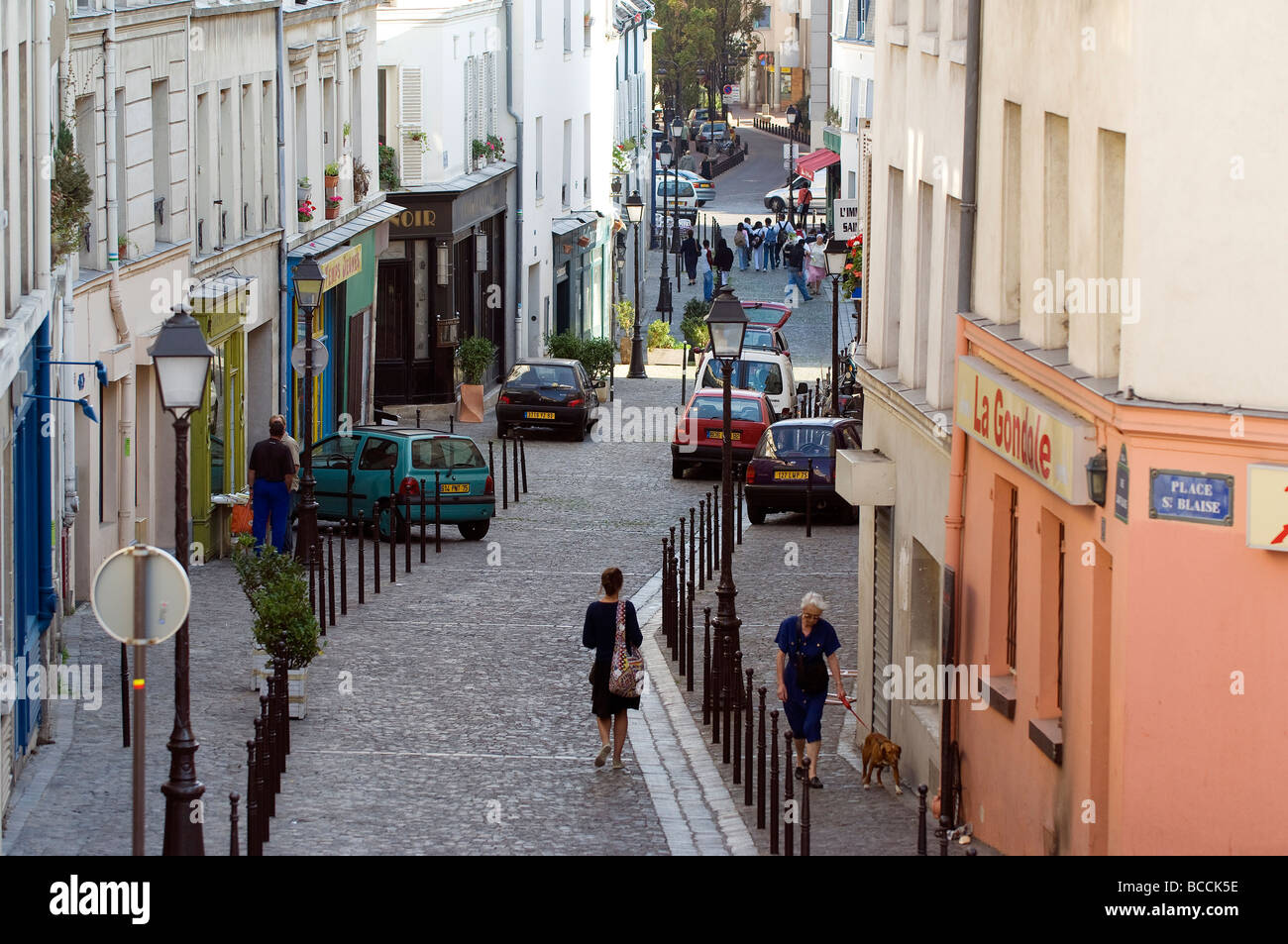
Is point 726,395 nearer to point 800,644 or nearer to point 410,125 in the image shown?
point 800,644

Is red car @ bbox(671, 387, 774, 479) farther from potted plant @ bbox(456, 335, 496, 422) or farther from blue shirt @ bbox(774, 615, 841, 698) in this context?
blue shirt @ bbox(774, 615, 841, 698)

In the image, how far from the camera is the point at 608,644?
17.0 meters

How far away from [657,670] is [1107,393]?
31.6 feet

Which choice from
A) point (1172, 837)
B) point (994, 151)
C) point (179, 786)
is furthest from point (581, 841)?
point (994, 151)

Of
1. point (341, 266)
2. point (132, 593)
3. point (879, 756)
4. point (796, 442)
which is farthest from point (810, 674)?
point (341, 266)

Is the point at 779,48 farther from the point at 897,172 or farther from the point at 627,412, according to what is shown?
the point at 897,172

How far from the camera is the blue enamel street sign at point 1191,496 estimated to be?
1207 cm

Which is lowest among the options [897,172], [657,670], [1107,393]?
[657,670]

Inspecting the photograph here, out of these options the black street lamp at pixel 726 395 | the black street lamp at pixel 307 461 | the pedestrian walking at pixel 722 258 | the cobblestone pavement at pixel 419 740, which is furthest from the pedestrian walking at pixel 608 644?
the pedestrian walking at pixel 722 258

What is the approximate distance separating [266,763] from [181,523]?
6.55 ft

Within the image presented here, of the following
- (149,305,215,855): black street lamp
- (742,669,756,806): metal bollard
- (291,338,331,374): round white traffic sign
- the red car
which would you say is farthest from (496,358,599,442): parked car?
(149,305,215,855): black street lamp

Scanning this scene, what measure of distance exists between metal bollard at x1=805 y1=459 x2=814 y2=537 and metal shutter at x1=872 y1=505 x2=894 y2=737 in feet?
33.1

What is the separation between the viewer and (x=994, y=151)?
16.0 metres

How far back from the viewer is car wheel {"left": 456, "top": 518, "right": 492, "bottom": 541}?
2920cm
